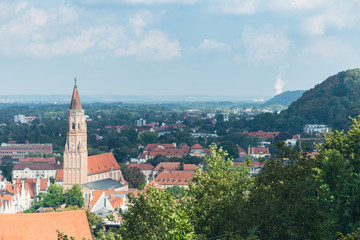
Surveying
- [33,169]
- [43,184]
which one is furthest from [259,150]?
[43,184]

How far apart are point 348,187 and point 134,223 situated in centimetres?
807

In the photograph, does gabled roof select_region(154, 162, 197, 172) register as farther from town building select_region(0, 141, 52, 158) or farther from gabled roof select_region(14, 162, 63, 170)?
town building select_region(0, 141, 52, 158)

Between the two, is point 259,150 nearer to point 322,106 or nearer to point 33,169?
point 33,169

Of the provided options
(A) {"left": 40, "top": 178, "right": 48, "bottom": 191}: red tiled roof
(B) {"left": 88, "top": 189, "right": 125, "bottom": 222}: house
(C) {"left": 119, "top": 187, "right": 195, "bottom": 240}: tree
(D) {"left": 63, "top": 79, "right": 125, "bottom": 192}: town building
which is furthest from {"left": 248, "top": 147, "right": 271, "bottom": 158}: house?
(C) {"left": 119, "top": 187, "right": 195, "bottom": 240}: tree

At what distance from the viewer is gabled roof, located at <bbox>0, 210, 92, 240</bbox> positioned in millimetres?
30000

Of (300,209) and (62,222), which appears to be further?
(62,222)

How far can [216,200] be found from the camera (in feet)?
77.7

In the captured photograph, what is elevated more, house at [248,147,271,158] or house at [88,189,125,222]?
house at [88,189,125,222]

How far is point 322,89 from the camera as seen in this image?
614 ft

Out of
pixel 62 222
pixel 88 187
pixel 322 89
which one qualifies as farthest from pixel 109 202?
pixel 322 89

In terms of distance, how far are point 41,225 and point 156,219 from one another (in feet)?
38.2

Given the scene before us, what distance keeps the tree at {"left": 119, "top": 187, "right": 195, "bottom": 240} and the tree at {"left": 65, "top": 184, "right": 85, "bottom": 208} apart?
53.7 metres

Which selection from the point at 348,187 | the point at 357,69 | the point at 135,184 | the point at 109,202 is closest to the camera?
the point at 348,187

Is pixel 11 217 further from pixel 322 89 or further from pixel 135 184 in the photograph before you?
pixel 322 89
